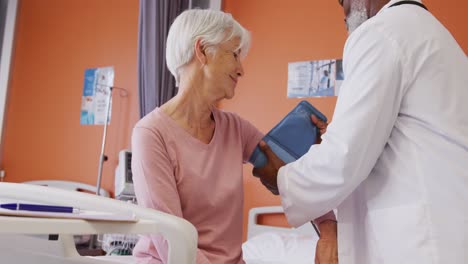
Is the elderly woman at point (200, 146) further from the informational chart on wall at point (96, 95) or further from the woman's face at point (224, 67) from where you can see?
the informational chart on wall at point (96, 95)

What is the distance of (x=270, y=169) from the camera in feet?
4.95

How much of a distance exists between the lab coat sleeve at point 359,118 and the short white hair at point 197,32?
0.37 metres

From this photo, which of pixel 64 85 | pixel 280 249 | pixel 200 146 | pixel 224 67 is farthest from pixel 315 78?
pixel 64 85

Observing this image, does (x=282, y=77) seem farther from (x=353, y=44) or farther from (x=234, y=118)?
(x=353, y=44)

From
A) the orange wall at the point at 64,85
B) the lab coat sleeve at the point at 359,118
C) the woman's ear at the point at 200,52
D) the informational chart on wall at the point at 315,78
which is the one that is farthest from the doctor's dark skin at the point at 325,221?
the orange wall at the point at 64,85

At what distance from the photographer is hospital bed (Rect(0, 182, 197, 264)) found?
622 millimetres

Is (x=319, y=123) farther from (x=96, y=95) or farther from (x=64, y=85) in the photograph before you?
(x=64, y=85)

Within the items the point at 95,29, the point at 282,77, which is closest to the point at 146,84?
the point at 282,77

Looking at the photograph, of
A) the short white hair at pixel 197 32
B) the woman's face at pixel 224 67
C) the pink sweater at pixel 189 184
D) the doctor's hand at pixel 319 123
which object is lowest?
the pink sweater at pixel 189 184

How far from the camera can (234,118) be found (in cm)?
158

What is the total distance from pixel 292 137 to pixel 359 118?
0.37m

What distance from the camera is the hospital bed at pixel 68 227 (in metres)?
0.62

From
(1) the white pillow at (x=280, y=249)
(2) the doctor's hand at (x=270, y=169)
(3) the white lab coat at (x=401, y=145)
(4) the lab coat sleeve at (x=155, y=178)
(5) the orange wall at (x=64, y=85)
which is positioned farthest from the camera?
(5) the orange wall at (x=64, y=85)

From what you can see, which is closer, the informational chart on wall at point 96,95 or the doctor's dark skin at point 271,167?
the doctor's dark skin at point 271,167
